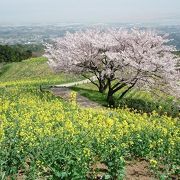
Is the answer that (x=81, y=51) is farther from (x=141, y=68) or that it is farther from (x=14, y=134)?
(x=14, y=134)

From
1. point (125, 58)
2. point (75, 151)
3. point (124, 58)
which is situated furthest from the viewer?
point (125, 58)

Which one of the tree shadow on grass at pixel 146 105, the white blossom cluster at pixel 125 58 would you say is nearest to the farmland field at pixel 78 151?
the tree shadow on grass at pixel 146 105

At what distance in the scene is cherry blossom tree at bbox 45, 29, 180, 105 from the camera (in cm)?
2678

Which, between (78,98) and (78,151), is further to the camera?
(78,98)

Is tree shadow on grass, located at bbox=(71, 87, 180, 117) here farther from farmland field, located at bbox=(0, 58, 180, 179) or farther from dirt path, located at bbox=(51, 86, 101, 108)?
farmland field, located at bbox=(0, 58, 180, 179)

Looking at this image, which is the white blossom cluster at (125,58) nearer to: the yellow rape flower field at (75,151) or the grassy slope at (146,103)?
the grassy slope at (146,103)

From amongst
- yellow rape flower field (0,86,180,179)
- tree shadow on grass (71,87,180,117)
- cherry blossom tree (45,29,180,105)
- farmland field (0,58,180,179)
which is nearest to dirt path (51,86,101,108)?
tree shadow on grass (71,87,180,117)

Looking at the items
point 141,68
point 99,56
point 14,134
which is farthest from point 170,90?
point 14,134

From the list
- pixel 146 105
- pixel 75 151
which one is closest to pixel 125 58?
pixel 146 105

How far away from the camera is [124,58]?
26750 millimetres

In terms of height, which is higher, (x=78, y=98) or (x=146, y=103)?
(x=146, y=103)

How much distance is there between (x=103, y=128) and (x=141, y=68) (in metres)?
14.8

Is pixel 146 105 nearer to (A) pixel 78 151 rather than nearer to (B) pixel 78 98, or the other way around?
(B) pixel 78 98

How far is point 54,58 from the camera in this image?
32.4 m
